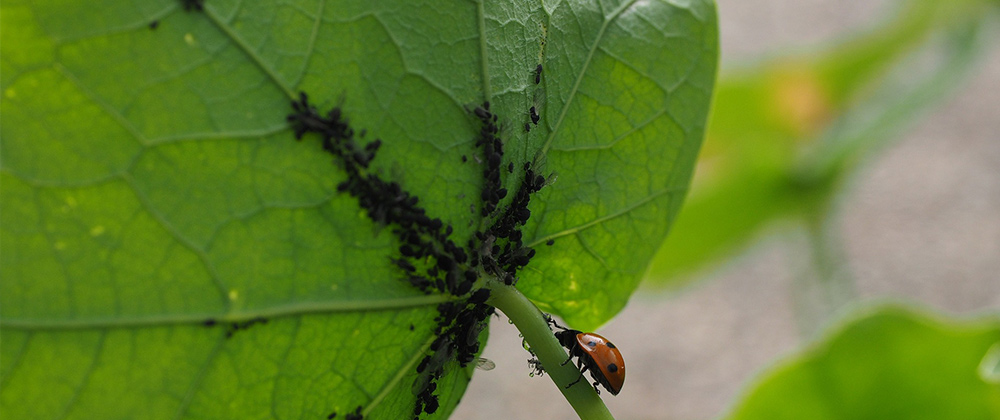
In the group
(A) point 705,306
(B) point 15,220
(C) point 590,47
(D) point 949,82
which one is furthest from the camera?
(A) point 705,306

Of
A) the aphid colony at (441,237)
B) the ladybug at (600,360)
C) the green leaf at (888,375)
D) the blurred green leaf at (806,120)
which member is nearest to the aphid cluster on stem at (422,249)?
the aphid colony at (441,237)

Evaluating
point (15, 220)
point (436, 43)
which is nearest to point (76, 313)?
point (15, 220)

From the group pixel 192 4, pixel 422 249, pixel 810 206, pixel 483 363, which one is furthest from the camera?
pixel 810 206

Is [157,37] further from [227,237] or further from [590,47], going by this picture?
[590,47]

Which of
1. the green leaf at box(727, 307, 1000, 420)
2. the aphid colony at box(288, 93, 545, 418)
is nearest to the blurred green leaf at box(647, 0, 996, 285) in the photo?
the green leaf at box(727, 307, 1000, 420)

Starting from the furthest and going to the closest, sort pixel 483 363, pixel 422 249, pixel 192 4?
pixel 483 363 → pixel 422 249 → pixel 192 4

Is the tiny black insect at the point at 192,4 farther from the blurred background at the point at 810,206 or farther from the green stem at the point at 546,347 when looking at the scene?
the blurred background at the point at 810,206

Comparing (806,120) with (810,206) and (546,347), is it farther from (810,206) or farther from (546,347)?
(546,347)

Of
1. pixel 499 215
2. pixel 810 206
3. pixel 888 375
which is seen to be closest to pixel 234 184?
pixel 499 215
